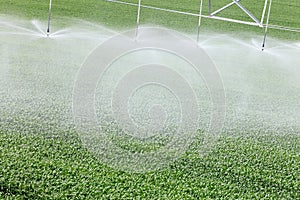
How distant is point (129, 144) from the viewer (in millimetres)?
2482

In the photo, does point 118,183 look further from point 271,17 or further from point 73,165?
point 271,17

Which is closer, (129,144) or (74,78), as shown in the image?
(129,144)

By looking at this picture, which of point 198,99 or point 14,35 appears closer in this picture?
point 198,99

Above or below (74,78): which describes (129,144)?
below

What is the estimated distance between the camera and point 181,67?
13.5 ft

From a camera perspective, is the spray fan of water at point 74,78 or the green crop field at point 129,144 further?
the spray fan of water at point 74,78

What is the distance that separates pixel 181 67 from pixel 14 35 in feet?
5.22

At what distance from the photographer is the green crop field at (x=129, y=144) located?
2072 millimetres

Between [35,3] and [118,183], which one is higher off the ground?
[35,3]

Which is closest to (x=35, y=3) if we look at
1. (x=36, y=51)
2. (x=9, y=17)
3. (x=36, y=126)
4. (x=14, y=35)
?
(x=9, y=17)

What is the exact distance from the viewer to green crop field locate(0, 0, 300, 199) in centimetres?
207

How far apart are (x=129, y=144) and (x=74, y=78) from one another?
109cm

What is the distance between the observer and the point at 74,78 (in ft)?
11.2

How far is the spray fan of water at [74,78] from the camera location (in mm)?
2755
